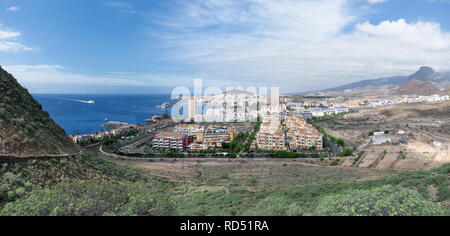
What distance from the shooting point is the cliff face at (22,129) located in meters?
4.50

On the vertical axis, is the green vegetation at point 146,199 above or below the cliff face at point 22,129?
below

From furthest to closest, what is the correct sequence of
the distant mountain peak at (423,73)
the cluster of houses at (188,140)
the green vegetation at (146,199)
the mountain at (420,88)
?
the distant mountain peak at (423,73)
the mountain at (420,88)
the cluster of houses at (188,140)
the green vegetation at (146,199)

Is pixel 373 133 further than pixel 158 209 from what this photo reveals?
Yes

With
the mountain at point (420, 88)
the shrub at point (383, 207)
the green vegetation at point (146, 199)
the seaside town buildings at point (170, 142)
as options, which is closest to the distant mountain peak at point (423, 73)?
the mountain at point (420, 88)

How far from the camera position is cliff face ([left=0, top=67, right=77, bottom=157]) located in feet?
14.8

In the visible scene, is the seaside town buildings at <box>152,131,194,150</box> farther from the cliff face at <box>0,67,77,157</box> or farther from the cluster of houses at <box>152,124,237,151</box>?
the cliff face at <box>0,67,77,157</box>

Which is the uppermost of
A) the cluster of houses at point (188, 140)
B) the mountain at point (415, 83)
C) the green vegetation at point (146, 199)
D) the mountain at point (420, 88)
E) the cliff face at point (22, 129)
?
the mountain at point (415, 83)

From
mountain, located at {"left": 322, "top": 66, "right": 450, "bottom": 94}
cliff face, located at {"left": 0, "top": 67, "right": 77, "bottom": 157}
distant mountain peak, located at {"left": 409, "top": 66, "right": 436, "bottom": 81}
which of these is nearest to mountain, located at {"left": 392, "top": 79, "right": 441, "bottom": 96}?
mountain, located at {"left": 322, "top": 66, "right": 450, "bottom": 94}

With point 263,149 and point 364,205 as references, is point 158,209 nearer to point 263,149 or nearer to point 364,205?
point 364,205

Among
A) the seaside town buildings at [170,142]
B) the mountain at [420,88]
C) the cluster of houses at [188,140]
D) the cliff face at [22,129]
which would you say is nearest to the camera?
the cliff face at [22,129]

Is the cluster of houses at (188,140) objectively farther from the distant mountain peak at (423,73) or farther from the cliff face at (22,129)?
the distant mountain peak at (423,73)

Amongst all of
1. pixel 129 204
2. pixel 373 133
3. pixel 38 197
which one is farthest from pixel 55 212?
pixel 373 133

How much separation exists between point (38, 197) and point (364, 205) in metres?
5.12

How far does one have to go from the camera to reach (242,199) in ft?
18.6
